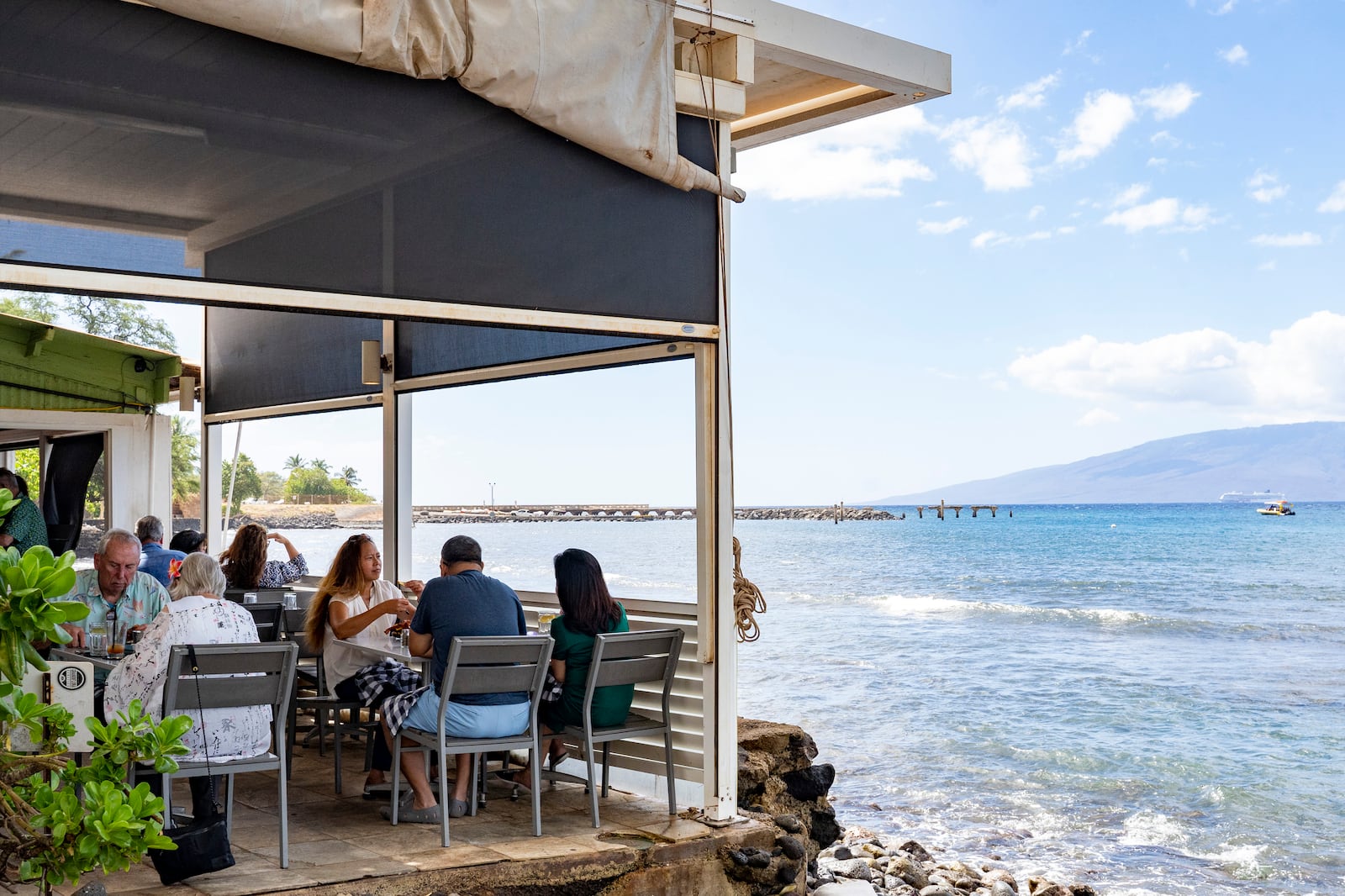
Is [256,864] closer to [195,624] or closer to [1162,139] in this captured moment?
[195,624]

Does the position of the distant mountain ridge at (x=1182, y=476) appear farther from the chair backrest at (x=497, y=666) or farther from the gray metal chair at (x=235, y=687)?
the gray metal chair at (x=235, y=687)

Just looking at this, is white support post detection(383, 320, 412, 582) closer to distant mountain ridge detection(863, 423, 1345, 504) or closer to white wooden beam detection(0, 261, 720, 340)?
white wooden beam detection(0, 261, 720, 340)

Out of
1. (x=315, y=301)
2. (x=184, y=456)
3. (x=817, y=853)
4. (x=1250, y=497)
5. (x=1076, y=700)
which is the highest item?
(x=184, y=456)

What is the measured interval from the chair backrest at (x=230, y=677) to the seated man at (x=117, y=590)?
3.63 ft

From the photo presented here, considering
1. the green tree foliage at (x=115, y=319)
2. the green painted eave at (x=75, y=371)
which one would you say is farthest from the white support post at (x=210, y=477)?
the green tree foliage at (x=115, y=319)

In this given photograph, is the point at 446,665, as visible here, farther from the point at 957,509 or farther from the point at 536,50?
the point at 957,509

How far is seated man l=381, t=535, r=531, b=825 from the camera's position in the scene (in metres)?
4.86

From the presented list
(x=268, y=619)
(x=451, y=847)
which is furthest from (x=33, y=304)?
(x=451, y=847)

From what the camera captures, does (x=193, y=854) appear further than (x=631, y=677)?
No

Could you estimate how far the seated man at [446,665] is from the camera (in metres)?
4.86

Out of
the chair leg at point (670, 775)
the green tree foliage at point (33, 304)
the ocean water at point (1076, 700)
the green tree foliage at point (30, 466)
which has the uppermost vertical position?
the green tree foliage at point (33, 304)

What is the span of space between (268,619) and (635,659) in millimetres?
2453

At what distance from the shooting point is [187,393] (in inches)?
418

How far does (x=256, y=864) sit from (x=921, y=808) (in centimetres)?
844
